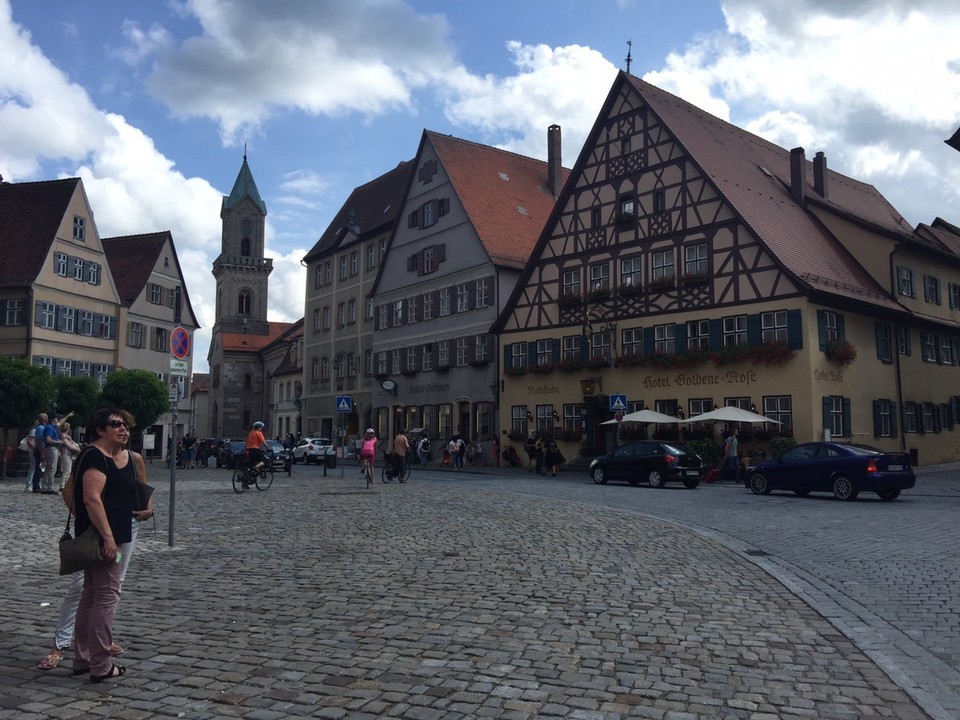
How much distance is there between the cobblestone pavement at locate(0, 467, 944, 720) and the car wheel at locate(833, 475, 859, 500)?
912 centimetres

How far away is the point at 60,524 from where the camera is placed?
49.9 ft

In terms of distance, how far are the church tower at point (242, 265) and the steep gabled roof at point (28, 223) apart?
53.3 m

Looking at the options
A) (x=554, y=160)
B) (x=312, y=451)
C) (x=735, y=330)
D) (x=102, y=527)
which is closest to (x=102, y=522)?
(x=102, y=527)

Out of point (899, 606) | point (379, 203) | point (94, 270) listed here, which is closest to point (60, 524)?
point (899, 606)

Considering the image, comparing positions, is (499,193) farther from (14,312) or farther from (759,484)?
(759,484)

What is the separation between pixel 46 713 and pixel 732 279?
31.0 metres

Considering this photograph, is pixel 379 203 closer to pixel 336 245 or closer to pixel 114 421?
pixel 336 245

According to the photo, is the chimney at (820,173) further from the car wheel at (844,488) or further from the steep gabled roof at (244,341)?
the steep gabled roof at (244,341)

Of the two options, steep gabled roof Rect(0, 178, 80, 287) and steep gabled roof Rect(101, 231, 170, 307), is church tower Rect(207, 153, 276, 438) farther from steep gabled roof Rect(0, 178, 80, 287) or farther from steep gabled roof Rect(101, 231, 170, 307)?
steep gabled roof Rect(0, 178, 80, 287)

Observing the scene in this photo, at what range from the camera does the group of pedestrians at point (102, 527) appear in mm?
5832

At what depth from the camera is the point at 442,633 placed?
23.5 feet

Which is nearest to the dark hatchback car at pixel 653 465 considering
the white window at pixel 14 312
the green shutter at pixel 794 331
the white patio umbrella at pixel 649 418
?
the white patio umbrella at pixel 649 418

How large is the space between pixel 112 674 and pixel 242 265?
99775 mm

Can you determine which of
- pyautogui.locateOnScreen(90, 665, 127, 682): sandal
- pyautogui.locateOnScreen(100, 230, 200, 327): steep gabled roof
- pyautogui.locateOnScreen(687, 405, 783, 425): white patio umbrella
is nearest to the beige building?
pyautogui.locateOnScreen(100, 230, 200, 327): steep gabled roof
